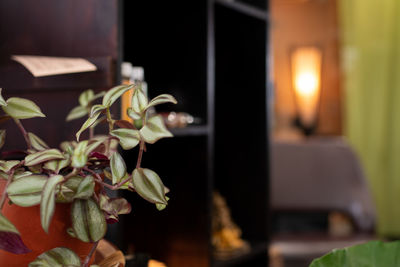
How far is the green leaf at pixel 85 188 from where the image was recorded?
1.69 ft

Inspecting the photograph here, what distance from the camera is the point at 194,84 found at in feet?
5.15

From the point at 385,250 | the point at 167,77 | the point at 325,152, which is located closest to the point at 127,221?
the point at 167,77

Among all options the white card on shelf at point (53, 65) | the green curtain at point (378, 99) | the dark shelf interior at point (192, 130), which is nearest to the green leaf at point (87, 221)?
the white card on shelf at point (53, 65)

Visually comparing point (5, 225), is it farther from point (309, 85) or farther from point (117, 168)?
point (309, 85)

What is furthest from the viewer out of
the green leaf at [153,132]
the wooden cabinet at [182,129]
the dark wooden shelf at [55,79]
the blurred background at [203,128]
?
the wooden cabinet at [182,129]

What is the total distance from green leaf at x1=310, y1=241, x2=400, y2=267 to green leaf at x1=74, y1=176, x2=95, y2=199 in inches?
7.9

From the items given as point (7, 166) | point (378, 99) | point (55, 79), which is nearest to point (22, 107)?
point (7, 166)

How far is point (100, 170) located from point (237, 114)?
1.42 m

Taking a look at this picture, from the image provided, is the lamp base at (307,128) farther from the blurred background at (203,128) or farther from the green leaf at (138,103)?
the green leaf at (138,103)

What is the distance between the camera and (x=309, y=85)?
4.66 m

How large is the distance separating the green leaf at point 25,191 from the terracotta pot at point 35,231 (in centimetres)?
7

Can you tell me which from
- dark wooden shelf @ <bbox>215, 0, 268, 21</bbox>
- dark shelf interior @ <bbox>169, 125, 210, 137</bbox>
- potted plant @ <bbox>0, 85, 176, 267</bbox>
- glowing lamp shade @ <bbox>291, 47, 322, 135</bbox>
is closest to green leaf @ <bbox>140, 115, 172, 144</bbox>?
potted plant @ <bbox>0, 85, 176, 267</bbox>

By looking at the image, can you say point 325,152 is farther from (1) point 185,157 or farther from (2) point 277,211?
(1) point 185,157

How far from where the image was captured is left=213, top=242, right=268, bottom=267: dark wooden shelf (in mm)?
1691
